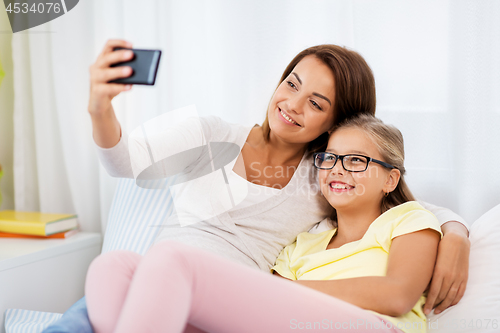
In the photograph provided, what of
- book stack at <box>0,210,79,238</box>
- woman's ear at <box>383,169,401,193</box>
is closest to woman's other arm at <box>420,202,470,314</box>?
woman's ear at <box>383,169,401,193</box>

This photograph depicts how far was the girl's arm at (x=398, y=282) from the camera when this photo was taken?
0.82m

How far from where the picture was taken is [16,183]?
5.76 feet

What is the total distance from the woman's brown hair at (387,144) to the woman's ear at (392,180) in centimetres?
2

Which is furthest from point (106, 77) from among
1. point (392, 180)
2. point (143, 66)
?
point (392, 180)

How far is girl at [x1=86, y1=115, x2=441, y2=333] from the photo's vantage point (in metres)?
0.68

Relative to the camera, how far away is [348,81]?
3.72 feet

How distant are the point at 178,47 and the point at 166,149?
1.95 ft

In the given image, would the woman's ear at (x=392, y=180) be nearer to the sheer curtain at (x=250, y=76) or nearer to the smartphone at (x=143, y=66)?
the sheer curtain at (x=250, y=76)

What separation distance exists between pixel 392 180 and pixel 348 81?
29 centimetres

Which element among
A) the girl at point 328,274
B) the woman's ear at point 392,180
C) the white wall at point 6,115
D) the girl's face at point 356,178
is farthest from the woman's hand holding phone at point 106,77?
the white wall at point 6,115

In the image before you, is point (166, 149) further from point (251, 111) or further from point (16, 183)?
point (16, 183)

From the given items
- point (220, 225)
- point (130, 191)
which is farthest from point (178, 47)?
point (220, 225)

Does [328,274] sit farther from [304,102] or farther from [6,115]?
[6,115]

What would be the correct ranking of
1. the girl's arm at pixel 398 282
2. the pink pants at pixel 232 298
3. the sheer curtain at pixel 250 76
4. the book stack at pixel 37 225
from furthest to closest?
the book stack at pixel 37 225, the sheer curtain at pixel 250 76, the girl's arm at pixel 398 282, the pink pants at pixel 232 298
